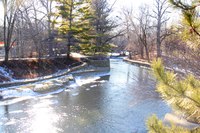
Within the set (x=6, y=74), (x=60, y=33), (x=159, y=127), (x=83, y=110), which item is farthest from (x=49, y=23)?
(x=159, y=127)

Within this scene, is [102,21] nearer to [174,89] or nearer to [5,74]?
[5,74]

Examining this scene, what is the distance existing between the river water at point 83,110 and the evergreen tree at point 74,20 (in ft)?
25.0

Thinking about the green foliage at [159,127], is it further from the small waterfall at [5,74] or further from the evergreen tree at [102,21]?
the evergreen tree at [102,21]

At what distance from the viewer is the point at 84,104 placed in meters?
9.90

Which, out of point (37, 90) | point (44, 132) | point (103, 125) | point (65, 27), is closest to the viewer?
point (44, 132)

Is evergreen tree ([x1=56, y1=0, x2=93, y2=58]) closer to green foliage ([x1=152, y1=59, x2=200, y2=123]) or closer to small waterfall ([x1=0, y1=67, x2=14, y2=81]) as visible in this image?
small waterfall ([x1=0, y1=67, x2=14, y2=81])

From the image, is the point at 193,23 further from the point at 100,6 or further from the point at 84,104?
the point at 100,6

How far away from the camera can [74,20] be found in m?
20.5

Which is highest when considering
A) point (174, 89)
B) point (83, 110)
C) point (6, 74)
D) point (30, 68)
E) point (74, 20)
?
point (74, 20)

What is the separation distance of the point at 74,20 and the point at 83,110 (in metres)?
12.7

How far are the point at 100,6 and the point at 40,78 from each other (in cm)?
1406

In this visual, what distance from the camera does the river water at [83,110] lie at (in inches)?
285

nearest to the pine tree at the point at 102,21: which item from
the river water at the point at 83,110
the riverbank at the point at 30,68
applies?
the riverbank at the point at 30,68

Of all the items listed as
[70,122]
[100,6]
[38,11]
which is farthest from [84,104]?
[100,6]
